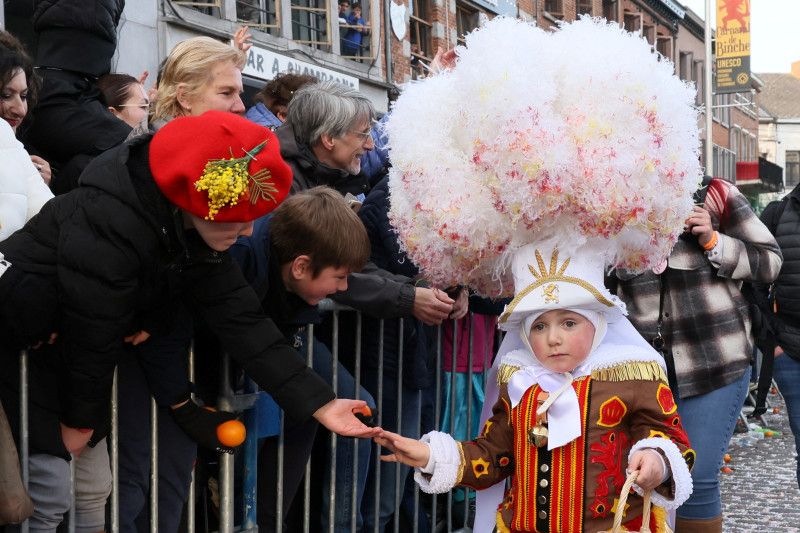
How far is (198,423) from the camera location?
2.97 metres

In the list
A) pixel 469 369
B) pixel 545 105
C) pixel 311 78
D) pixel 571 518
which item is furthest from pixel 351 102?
pixel 571 518

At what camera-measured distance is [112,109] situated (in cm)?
435

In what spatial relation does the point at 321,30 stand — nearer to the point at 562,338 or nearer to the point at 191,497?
the point at 191,497

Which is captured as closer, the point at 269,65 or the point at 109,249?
the point at 109,249

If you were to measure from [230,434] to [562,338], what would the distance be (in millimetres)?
1065

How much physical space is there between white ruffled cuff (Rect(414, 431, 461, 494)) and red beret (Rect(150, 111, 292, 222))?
93cm

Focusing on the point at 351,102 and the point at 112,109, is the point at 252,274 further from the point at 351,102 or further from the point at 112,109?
the point at 112,109

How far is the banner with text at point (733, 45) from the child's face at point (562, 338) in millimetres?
24667

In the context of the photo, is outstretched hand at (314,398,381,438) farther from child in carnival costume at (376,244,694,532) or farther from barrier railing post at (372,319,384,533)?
barrier railing post at (372,319,384,533)

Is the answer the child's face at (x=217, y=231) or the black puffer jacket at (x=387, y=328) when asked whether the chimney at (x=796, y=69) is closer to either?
the black puffer jacket at (x=387, y=328)

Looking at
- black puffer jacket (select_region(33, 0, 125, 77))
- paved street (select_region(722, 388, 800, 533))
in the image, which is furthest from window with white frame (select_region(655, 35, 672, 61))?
black puffer jacket (select_region(33, 0, 125, 77))

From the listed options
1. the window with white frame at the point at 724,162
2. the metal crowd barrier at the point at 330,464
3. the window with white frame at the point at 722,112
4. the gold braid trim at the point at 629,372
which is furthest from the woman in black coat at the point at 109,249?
the window with white frame at the point at 722,112

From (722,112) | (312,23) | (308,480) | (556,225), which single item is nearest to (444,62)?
(556,225)

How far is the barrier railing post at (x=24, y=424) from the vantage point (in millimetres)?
2512
